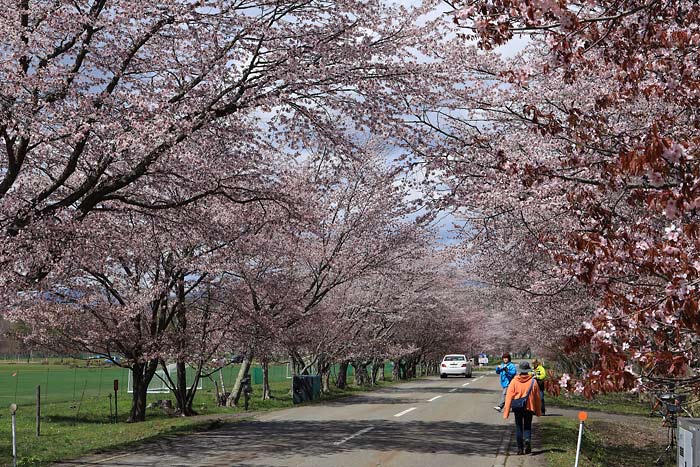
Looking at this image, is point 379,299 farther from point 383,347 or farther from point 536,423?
point 536,423

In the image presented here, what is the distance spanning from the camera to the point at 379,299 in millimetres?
33875

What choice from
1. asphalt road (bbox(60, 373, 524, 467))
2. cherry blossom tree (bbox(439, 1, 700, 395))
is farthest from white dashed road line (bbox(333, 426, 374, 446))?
cherry blossom tree (bbox(439, 1, 700, 395))

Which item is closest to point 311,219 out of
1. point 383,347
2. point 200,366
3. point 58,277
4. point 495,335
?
point 58,277

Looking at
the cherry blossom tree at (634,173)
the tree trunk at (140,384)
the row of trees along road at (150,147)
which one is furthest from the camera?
the tree trunk at (140,384)

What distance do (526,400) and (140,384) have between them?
13691 mm

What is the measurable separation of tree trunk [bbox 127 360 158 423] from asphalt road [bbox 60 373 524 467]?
4.15 meters

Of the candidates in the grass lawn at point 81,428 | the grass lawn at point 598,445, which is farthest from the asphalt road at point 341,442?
the grass lawn at point 81,428

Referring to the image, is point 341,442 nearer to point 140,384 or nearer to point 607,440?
point 607,440

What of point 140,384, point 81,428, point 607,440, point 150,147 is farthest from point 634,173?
point 140,384

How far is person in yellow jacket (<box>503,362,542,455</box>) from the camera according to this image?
12.0 metres

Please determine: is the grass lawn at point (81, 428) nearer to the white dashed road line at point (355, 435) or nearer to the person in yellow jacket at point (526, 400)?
the white dashed road line at point (355, 435)

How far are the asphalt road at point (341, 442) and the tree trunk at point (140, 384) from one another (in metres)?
4.15

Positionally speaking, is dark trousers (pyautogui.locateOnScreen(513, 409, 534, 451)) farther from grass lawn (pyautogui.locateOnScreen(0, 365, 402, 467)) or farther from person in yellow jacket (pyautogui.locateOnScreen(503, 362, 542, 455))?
grass lawn (pyautogui.locateOnScreen(0, 365, 402, 467))

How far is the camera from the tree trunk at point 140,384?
68.8ft
